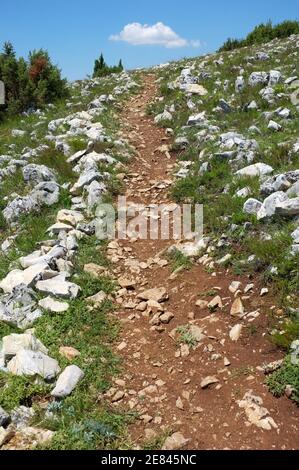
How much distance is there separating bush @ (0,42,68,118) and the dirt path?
1378cm

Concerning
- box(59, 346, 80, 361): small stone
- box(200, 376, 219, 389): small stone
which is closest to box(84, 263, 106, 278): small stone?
box(59, 346, 80, 361): small stone

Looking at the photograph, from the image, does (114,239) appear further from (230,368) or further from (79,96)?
(79,96)

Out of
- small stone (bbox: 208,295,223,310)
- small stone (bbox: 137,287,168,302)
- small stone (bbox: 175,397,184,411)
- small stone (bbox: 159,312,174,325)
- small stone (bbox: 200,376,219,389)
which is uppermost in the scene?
small stone (bbox: 208,295,223,310)

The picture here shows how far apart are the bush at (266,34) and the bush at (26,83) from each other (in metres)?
15.2

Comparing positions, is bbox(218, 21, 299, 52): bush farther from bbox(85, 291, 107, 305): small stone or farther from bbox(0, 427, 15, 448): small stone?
bbox(0, 427, 15, 448): small stone

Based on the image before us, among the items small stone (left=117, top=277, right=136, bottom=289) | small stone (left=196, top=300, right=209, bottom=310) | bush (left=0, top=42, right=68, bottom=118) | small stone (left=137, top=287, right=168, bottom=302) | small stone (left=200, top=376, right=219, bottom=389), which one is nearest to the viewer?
small stone (left=200, top=376, right=219, bottom=389)

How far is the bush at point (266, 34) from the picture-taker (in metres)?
30.3

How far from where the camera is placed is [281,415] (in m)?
4.62

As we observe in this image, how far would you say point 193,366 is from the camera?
549 cm

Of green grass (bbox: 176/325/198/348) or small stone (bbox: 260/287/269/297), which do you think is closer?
green grass (bbox: 176/325/198/348)

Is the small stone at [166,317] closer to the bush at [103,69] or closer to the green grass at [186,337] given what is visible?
the green grass at [186,337]

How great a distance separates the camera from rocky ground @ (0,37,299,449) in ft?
15.6
